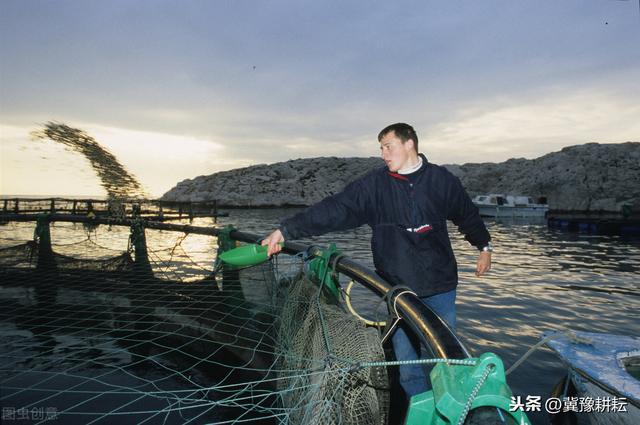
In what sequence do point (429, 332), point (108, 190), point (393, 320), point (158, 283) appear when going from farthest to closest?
point (108, 190) → point (158, 283) → point (393, 320) → point (429, 332)

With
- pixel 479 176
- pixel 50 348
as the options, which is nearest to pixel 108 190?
pixel 50 348

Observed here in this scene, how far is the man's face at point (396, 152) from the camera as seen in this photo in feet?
9.91

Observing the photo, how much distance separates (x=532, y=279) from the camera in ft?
41.8

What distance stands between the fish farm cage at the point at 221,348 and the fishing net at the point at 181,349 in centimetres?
2

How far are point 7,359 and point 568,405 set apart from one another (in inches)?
289

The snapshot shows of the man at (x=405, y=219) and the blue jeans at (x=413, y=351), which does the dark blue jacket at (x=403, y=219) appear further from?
the blue jeans at (x=413, y=351)

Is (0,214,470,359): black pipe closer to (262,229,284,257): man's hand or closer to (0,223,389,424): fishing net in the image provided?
(0,223,389,424): fishing net

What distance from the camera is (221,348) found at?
16.9ft

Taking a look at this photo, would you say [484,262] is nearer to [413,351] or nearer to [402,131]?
[413,351]

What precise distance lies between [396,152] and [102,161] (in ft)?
25.7

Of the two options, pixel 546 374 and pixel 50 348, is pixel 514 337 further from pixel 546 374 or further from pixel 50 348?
pixel 50 348

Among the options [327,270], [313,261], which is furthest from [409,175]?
[313,261]

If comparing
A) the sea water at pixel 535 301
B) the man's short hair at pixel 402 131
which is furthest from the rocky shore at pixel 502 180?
the man's short hair at pixel 402 131

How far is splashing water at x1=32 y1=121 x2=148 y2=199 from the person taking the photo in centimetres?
749
